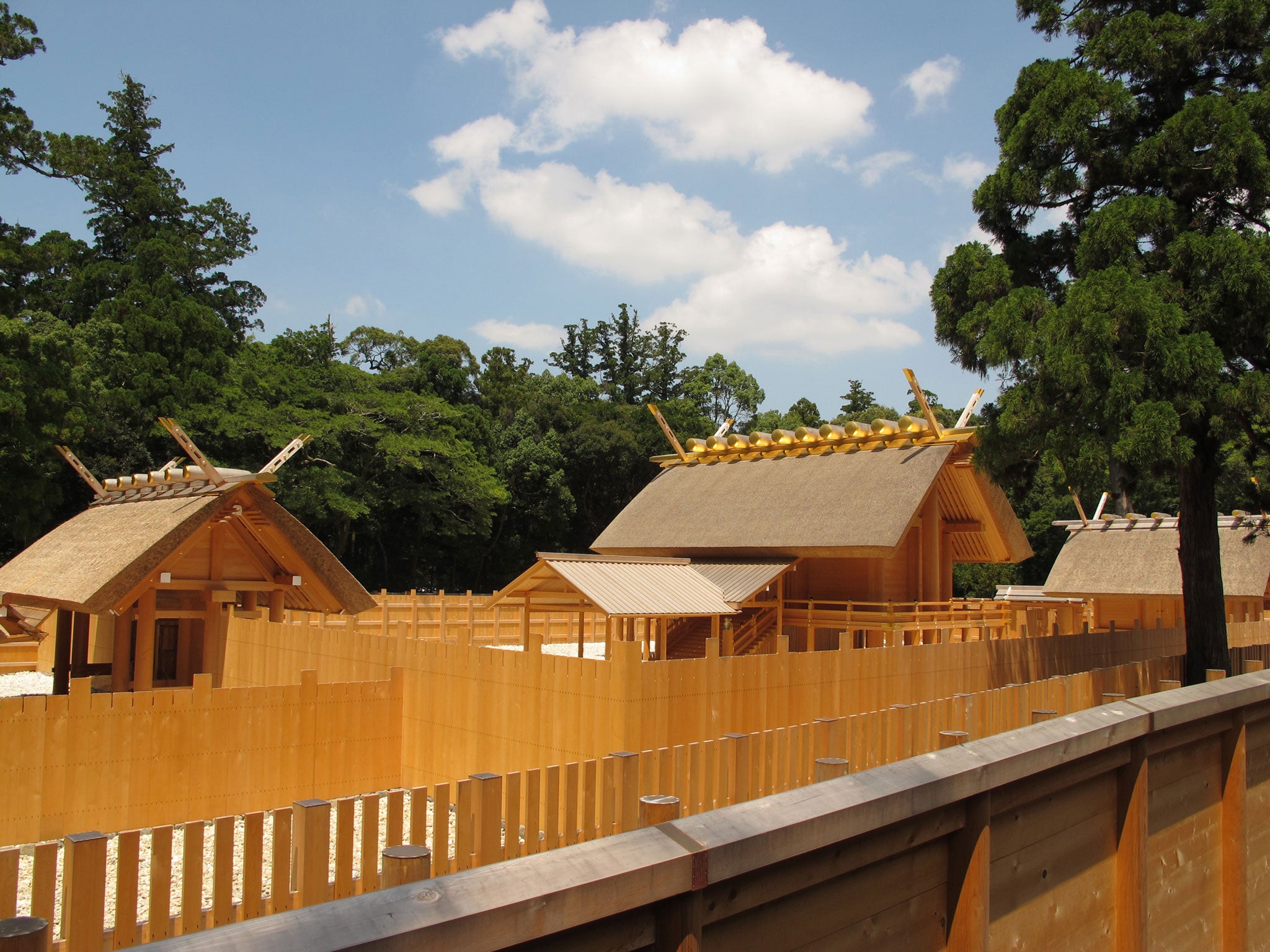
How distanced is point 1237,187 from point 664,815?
1299cm

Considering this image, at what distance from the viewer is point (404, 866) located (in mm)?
3109

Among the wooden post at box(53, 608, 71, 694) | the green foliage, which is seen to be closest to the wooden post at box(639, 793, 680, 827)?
the wooden post at box(53, 608, 71, 694)

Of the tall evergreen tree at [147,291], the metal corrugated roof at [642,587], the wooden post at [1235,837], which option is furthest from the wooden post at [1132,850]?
the tall evergreen tree at [147,291]

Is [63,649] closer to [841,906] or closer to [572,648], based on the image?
[572,648]

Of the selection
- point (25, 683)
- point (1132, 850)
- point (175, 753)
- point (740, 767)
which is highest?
point (740, 767)

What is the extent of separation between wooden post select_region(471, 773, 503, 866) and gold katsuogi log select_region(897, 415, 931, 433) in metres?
21.8

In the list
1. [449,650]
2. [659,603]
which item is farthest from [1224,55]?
[449,650]

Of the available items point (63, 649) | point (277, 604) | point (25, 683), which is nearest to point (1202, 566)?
point (277, 604)

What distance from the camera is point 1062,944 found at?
5086 mm

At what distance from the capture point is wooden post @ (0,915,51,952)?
2.09 meters

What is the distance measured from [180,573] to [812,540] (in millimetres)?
13358

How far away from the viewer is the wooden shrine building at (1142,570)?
1093 inches

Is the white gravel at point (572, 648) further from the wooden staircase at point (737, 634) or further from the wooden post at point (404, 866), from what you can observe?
the wooden post at point (404, 866)

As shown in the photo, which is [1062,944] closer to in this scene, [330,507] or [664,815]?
[664,815]
